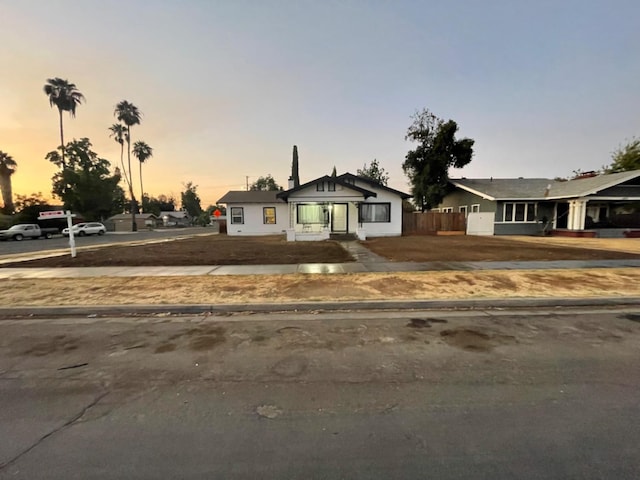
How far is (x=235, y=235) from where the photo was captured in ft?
86.8

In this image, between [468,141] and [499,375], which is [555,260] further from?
[468,141]

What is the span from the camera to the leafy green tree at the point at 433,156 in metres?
27.3

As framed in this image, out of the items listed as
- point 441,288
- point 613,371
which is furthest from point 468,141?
point 613,371

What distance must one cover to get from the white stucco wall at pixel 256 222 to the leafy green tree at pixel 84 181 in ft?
115

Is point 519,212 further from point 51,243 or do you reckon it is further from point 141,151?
point 141,151

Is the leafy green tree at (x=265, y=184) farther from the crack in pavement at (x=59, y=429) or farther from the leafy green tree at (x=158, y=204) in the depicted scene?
the crack in pavement at (x=59, y=429)

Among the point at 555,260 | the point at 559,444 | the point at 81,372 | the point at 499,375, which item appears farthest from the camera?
the point at 555,260

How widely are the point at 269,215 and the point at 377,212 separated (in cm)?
958

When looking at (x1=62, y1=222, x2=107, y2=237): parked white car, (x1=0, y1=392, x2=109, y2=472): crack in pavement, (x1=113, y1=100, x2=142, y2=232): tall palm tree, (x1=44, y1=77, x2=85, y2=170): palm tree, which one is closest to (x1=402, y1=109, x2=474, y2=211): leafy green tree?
(x1=0, y1=392, x2=109, y2=472): crack in pavement

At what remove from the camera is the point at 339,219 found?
23.5m

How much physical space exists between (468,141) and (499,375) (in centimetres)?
2817

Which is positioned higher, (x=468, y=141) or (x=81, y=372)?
(x=468, y=141)

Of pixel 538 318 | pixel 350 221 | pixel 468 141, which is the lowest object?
pixel 538 318

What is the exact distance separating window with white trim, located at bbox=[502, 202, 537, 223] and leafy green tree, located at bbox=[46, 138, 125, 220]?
5569 cm
